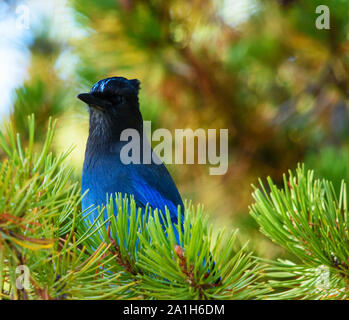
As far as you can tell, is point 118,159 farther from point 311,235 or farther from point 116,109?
point 311,235

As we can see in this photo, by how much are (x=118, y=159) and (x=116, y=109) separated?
0.23 m

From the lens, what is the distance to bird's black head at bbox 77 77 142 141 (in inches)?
83.0

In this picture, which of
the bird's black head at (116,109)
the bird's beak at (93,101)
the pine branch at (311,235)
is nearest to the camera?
the pine branch at (311,235)

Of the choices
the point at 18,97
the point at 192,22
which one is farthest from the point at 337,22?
the point at 18,97

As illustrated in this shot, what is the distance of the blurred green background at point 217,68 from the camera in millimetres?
2520

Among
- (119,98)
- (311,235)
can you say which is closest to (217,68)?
(119,98)

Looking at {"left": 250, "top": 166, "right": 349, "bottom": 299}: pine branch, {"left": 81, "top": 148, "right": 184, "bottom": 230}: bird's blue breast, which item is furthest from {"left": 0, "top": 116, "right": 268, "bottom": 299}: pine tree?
{"left": 81, "top": 148, "right": 184, "bottom": 230}: bird's blue breast

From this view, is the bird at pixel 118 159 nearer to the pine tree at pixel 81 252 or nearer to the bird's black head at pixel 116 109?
the bird's black head at pixel 116 109

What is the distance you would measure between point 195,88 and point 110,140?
856 millimetres

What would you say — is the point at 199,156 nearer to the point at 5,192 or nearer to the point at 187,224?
the point at 187,224

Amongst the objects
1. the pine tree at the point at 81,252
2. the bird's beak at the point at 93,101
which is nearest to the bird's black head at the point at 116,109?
the bird's beak at the point at 93,101

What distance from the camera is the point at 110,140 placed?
2166 mm

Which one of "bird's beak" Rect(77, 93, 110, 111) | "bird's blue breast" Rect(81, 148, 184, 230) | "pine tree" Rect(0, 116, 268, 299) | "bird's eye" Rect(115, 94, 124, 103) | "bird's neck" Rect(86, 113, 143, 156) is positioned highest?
"bird's eye" Rect(115, 94, 124, 103)

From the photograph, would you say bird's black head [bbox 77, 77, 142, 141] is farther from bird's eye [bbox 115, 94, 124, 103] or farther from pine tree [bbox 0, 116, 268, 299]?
pine tree [bbox 0, 116, 268, 299]
